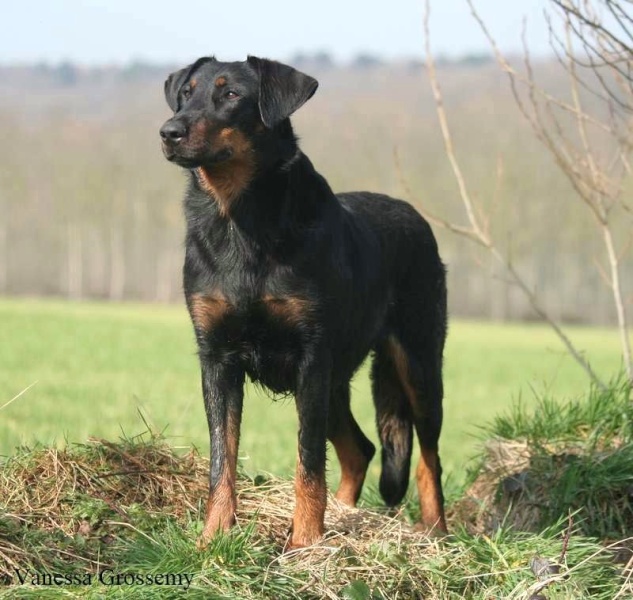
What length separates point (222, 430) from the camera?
4.76m

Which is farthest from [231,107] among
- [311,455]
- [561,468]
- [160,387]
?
[160,387]

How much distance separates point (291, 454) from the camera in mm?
12922

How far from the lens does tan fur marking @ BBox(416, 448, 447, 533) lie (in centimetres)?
588

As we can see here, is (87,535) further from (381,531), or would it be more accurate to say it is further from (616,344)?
(616,344)

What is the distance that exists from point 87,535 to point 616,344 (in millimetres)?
43290

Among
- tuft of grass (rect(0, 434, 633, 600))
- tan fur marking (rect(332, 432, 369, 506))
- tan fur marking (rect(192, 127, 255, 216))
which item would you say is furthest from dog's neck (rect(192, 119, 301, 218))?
tan fur marking (rect(332, 432, 369, 506))

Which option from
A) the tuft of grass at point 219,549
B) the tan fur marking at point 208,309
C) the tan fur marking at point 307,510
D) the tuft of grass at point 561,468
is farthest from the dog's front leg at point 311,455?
the tuft of grass at point 561,468

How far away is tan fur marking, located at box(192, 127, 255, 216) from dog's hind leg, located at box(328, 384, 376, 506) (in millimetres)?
1711

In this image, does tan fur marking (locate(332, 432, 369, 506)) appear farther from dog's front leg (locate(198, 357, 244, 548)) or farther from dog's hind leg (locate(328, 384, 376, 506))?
dog's front leg (locate(198, 357, 244, 548))

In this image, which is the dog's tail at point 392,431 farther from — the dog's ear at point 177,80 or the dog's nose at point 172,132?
the dog's nose at point 172,132

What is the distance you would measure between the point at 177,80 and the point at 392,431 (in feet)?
8.12

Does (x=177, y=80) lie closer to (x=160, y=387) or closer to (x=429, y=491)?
(x=429, y=491)

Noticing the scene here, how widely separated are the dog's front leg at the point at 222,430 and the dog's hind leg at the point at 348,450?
131 centimetres

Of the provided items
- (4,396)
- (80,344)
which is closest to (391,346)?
(4,396)
